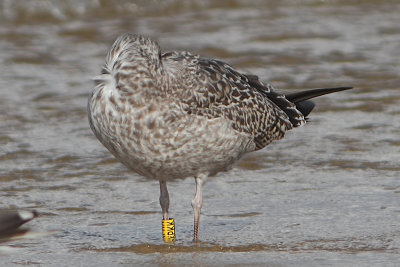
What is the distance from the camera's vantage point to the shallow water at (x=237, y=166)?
670 centimetres

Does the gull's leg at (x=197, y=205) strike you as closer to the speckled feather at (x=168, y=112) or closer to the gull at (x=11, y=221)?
the speckled feather at (x=168, y=112)

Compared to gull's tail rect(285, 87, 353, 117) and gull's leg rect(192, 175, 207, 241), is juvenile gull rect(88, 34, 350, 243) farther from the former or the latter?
gull's tail rect(285, 87, 353, 117)

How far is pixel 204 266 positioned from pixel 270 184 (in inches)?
82.2

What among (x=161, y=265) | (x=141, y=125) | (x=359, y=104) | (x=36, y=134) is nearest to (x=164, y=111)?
(x=141, y=125)

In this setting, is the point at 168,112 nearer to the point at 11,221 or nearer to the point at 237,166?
the point at 237,166

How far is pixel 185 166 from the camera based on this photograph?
6.81 metres

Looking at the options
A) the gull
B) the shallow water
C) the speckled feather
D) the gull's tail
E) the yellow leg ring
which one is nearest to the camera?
the gull

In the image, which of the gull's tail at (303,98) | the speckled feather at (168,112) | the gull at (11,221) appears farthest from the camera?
the gull's tail at (303,98)

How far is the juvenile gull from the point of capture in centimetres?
652

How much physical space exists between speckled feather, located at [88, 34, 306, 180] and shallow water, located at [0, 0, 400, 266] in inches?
22.9

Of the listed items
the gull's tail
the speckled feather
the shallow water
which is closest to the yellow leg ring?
the shallow water

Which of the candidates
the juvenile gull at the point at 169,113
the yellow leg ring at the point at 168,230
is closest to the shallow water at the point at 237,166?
the yellow leg ring at the point at 168,230

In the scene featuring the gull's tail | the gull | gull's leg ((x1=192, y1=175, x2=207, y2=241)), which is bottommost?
gull's leg ((x1=192, y1=175, x2=207, y2=241))

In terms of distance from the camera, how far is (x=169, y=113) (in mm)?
6637
